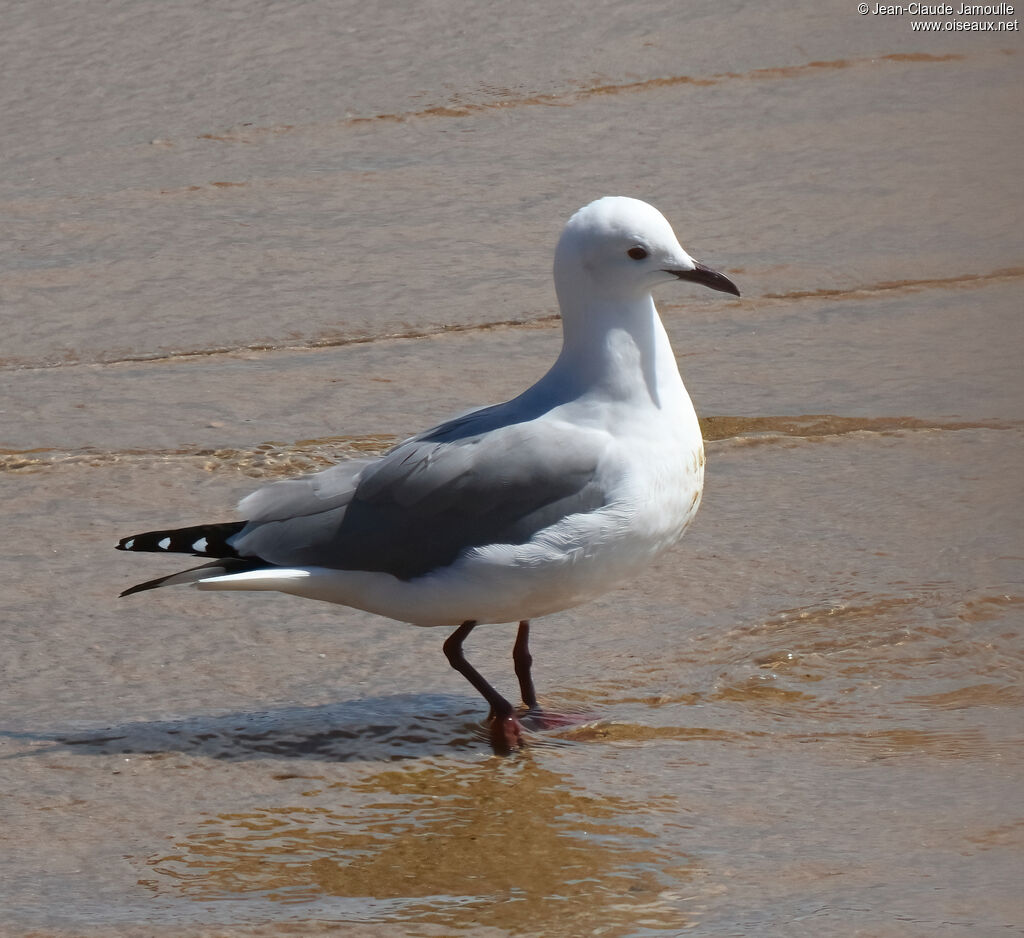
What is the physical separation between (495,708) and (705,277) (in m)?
1.08

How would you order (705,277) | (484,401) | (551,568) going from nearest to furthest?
(551,568) → (705,277) → (484,401)

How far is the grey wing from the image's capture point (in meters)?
3.63

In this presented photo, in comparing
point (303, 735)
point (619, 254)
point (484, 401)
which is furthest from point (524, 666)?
point (484, 401)

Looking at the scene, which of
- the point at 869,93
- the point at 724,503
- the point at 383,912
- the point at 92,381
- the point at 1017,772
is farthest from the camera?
the point at 869,93

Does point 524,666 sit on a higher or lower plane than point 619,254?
lower

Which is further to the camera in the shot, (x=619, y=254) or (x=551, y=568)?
(x=619, y=254)

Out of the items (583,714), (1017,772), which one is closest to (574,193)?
(583,714)

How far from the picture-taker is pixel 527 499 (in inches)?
144

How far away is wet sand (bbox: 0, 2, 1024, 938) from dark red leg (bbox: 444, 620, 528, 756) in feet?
0.16

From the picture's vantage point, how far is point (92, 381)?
5867 mm

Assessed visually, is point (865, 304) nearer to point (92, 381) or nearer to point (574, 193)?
point (574, 193)

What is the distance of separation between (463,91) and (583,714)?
15.6 ft

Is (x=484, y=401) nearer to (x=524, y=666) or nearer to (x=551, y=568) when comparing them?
(x=524, y=666)

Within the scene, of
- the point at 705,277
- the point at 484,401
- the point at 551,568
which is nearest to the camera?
the point at 551,568
